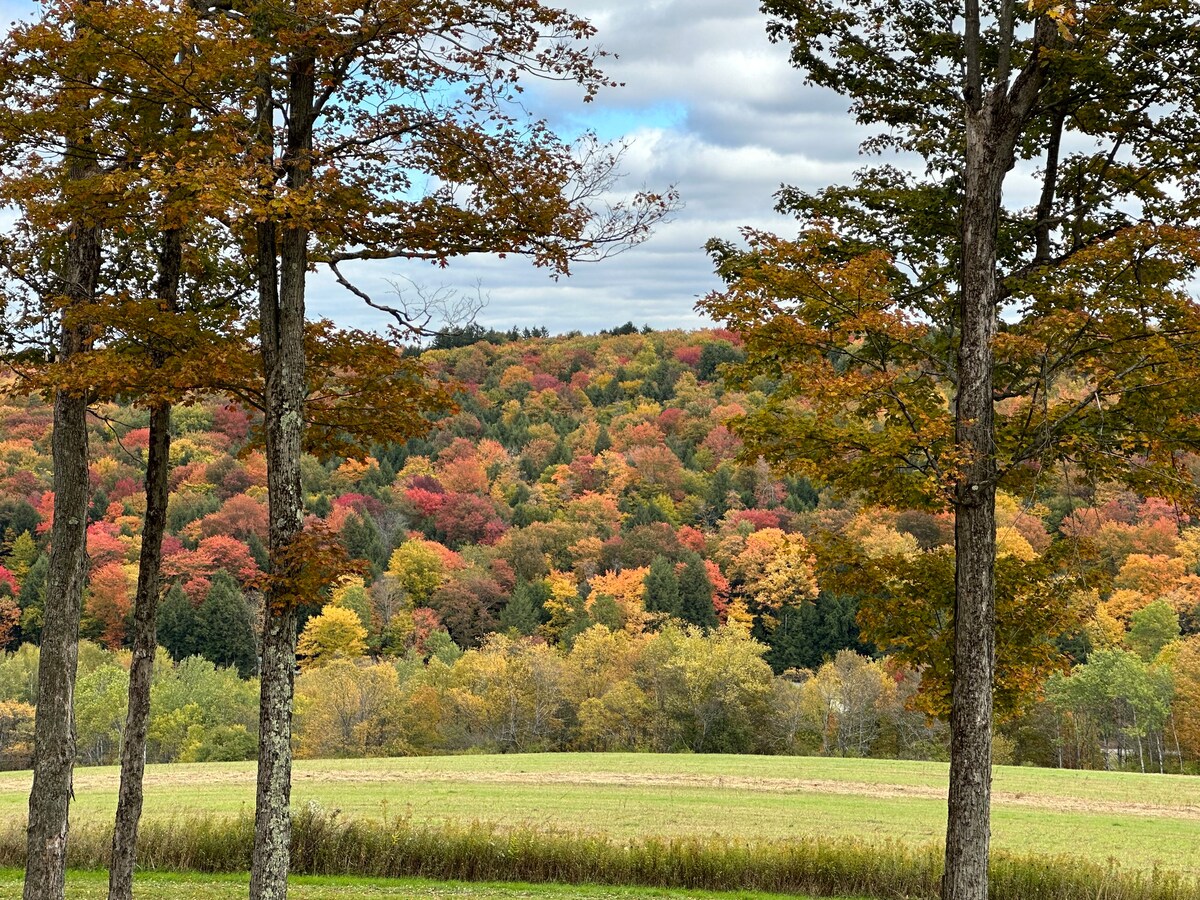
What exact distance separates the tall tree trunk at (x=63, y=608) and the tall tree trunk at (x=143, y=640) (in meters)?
0.62

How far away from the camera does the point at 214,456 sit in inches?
2817

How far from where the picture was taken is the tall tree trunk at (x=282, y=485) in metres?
8.62

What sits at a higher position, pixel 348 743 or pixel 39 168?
pixel 39 168

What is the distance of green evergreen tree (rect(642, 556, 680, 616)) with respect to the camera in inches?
2685

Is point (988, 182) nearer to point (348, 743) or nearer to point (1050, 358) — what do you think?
point (1050, 358)

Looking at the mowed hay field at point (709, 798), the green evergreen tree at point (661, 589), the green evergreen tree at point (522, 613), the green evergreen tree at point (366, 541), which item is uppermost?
the green evergreen tree at point (366, 541)

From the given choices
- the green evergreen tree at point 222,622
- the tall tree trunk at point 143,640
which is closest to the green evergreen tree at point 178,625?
the green evergreen tree at point 222,622

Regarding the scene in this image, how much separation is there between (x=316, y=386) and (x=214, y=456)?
64.9 m

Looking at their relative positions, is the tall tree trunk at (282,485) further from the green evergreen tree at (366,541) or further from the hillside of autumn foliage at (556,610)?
the green evergreen tree at (366,541)

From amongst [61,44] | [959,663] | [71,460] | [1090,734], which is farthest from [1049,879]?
[1090,734]

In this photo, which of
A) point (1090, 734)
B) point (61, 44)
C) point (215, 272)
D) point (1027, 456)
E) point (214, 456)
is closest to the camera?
point (61, 44)

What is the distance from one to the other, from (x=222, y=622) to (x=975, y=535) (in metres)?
62.6

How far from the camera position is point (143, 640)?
36.4ft

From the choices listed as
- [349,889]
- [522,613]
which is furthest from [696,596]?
[349,889]
